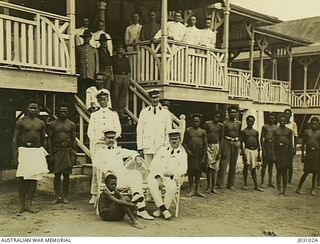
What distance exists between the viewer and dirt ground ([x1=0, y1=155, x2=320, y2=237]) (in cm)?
512

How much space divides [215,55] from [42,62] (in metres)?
4.13

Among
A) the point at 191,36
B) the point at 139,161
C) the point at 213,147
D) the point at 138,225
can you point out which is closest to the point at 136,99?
the point at 213,147

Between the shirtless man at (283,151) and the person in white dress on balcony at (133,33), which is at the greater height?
the person in white dress on balcony at (133,33)

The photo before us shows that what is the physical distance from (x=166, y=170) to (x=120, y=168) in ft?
1.91

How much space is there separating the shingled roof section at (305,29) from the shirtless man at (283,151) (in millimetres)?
11684

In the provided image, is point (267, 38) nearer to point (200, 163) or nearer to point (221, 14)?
point (221, 14)

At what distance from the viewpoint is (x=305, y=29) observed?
19.4m

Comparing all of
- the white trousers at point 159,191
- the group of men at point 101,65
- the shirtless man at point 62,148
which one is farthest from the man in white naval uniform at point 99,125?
the group of men at point 101,65

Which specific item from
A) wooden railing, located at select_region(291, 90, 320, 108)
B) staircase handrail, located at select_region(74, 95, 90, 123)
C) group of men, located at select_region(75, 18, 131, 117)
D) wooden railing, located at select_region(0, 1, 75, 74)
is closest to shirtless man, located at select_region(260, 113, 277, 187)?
group of men, located at select_region(75, 18, 131, 117)

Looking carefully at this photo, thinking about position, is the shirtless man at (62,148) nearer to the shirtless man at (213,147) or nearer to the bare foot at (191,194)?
the bare foot at (191,194)

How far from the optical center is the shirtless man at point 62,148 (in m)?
6.14

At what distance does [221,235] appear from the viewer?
5.18 metres

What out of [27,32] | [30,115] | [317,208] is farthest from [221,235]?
[27,32]

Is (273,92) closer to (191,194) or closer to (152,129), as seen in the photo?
(191,194)
